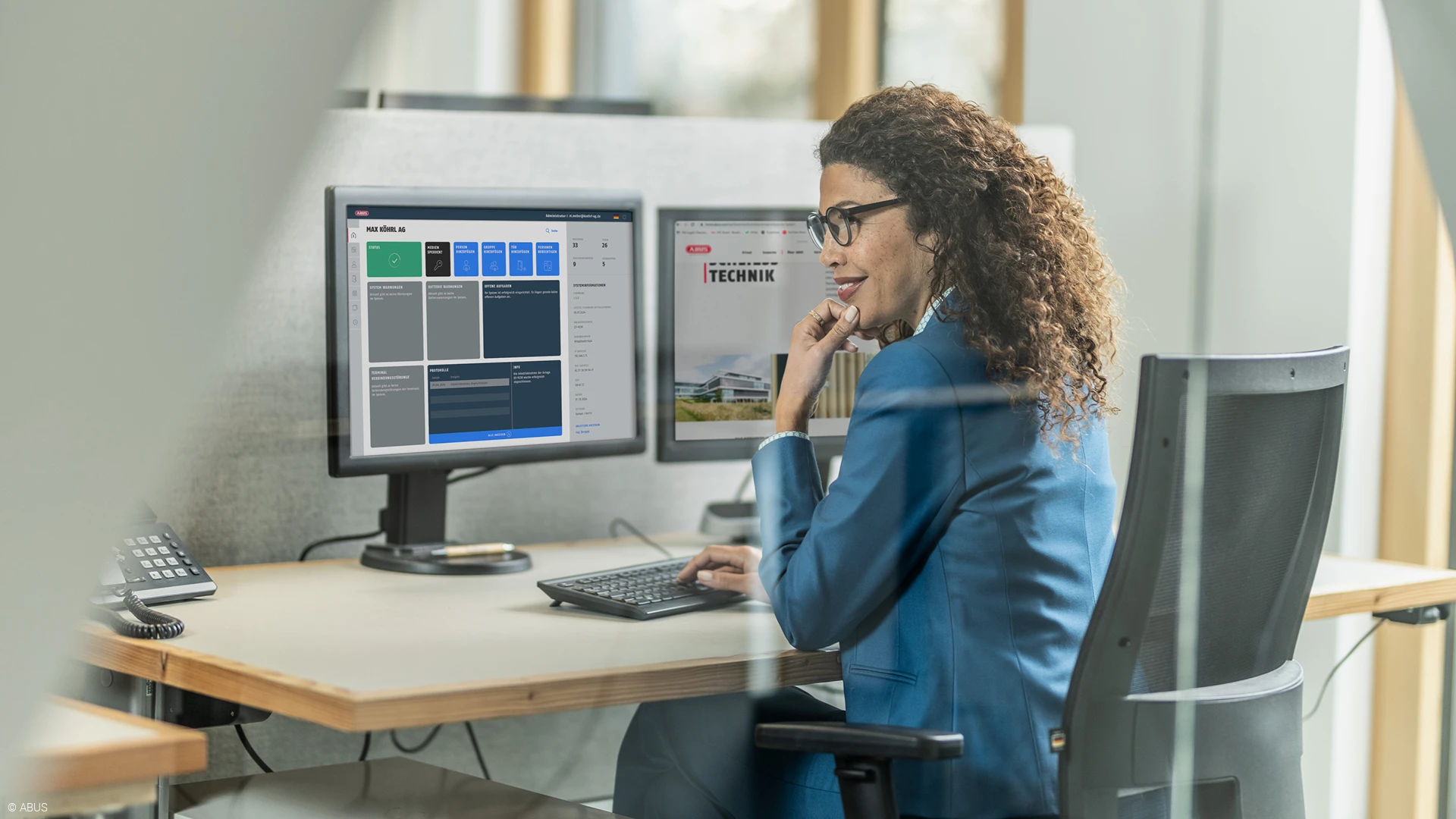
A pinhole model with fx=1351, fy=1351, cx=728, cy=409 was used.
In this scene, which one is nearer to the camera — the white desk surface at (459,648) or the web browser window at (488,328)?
the white desk surface at (459,648)

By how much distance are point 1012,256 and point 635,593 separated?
43cm

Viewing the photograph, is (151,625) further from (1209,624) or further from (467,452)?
(1209,624)

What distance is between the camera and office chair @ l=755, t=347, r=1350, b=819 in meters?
0.91

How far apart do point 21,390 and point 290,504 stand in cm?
103

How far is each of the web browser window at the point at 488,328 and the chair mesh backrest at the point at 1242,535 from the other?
2.14 feet

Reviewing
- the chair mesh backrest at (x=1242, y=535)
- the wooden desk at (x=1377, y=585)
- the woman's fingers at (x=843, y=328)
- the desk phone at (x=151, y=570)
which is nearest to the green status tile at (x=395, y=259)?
the desk phone at (x=151, y=570)

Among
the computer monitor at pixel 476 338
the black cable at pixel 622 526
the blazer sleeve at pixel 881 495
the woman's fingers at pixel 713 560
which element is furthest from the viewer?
the black cable at pixel 622 526

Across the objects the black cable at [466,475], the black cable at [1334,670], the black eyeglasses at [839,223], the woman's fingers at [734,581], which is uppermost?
the black eyeglasses at [839,223]

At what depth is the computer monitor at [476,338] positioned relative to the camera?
130cm

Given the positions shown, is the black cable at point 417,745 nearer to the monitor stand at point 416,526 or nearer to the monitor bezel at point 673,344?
the monitor stand at point 416,526

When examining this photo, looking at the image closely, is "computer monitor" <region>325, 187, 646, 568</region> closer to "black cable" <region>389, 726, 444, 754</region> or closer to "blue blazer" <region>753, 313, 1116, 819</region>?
"black cable" <region>389, 726, 444, 754</region>

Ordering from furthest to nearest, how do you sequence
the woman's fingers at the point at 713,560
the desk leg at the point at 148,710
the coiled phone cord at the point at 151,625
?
the woman's fingers at the point at 713,560, the coiled phone cord at the point at 151,625, the desk leg at the point at 148,710

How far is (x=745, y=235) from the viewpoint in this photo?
1.36 meters

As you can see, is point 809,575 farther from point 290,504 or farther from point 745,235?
point 290,504
